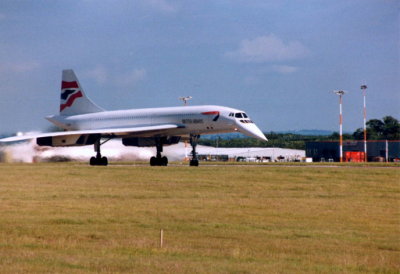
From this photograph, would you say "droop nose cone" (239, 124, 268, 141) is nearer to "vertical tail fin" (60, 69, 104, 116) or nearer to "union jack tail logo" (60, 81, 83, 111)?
"vertical tail fin" (60, 69, 104, 116)

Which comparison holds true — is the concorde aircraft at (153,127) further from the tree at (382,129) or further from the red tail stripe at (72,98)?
the tree at (382,129)

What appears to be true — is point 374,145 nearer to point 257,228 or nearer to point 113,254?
point 257,228

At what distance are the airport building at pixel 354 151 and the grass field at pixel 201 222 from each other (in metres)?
67.3

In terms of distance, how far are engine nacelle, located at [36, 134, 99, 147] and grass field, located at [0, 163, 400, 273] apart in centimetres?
940

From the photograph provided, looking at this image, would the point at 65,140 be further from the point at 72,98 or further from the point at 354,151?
the point at 354,151

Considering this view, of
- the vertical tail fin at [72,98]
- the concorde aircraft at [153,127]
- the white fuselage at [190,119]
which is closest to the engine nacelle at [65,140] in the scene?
the concorde aircraft at [153,127]

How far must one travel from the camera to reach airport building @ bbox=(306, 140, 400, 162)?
114062 millimetres

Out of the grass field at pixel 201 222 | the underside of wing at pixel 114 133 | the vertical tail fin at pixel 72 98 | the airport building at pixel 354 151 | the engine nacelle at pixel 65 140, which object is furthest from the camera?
the airport building at pixel 354 151

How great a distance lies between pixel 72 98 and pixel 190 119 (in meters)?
16.1

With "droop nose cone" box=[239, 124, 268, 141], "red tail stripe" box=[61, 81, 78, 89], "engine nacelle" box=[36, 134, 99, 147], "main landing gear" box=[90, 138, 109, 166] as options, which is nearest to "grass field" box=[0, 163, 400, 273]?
"droop nose cone" box=[239, 124, 268, 141]

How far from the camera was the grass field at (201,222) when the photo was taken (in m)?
→ 17.3

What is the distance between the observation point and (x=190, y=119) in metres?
56.3

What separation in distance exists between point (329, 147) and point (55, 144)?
75510mm

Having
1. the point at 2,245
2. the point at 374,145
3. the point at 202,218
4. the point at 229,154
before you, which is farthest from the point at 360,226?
the point at 229,154
